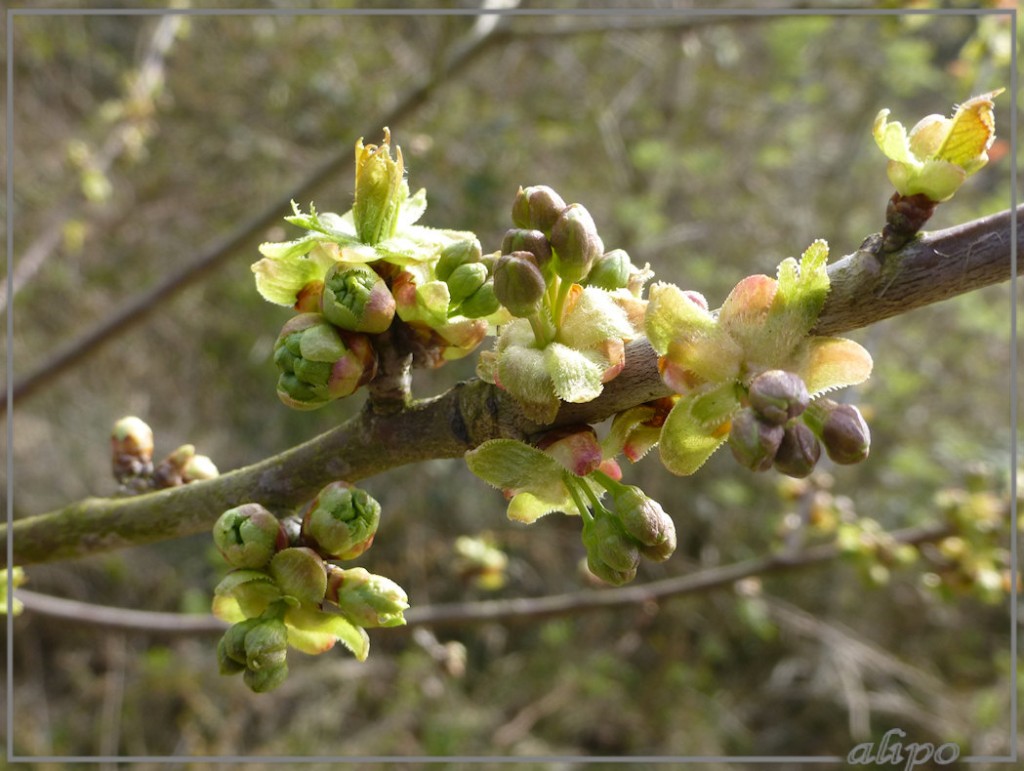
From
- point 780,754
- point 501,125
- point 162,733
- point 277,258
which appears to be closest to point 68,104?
point 501,125

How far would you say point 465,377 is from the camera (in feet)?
11.3

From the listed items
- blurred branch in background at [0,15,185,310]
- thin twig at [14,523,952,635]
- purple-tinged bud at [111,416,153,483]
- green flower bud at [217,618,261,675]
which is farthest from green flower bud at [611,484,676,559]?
blurred branch in background at [0,15,185,310]

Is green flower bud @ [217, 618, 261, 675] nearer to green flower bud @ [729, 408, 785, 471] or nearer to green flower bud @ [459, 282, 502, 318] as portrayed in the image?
green flower bud @ [459, 282, 502, 318]

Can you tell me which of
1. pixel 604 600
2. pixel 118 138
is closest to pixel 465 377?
pixel 118 138

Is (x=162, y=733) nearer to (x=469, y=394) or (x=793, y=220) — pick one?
(x=469, y=394)

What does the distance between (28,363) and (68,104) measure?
1622 mm

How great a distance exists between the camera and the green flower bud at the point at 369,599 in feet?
2.21

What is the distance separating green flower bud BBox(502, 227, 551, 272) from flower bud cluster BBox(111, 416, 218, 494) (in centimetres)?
48

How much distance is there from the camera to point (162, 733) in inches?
137

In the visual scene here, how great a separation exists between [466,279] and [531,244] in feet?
0.21

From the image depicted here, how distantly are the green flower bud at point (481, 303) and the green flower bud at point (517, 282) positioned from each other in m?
0.05

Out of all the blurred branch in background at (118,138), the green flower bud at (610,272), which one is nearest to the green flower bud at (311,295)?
the green flower bud at (610,272)

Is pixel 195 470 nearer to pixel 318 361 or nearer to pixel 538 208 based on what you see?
pixel 318 361

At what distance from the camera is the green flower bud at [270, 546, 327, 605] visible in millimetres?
687
